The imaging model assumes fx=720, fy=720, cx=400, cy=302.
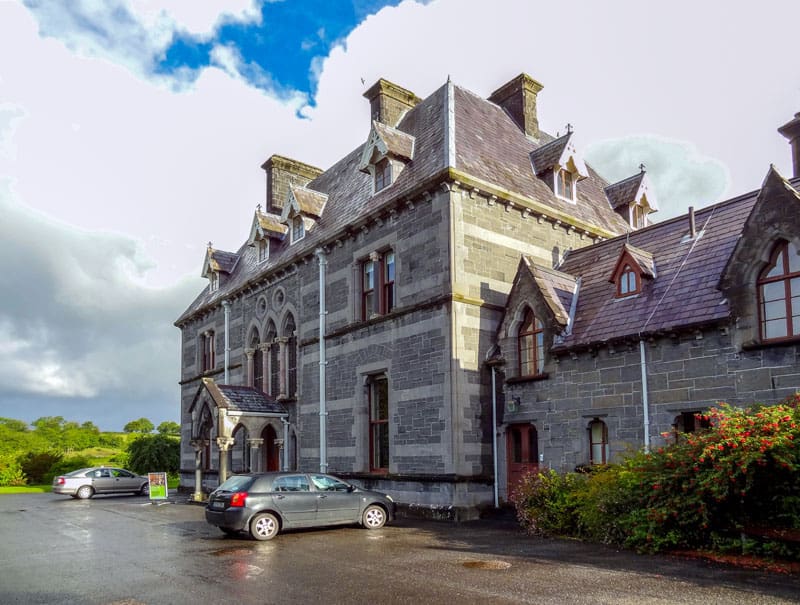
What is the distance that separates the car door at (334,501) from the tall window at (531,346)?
5.63 m

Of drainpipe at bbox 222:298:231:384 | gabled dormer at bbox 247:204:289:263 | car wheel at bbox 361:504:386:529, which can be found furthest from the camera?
drainpipe at bbox 222:298:231:384

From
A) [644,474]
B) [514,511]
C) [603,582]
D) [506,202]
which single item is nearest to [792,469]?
[644,474]

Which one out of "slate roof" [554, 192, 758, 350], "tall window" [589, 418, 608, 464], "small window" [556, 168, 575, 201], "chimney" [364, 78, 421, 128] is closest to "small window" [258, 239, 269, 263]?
"chimney" [364, 78, 421, 128]

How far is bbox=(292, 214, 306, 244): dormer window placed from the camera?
2652 cm

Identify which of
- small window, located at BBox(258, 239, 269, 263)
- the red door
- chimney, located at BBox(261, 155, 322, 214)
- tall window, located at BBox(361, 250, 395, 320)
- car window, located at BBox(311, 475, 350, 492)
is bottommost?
car window, located at BBox(311, 475, 350, 492)

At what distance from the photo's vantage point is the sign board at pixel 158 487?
1081 inches

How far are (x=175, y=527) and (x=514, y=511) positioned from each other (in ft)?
27.6

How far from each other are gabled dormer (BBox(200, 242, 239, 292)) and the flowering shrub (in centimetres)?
2416

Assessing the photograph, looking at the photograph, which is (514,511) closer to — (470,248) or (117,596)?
(470,248)

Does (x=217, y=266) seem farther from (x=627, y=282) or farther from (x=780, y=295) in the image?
(x=780, y=295)

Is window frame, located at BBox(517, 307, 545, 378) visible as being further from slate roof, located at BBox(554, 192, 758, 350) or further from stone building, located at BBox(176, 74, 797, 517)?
slate roof, located at BBox(554, 192, 758, 350)

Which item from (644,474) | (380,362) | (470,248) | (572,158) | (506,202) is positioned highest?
(572,158)

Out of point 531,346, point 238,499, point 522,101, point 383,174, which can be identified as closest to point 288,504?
point 238,499

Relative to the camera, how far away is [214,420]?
24.2 m
